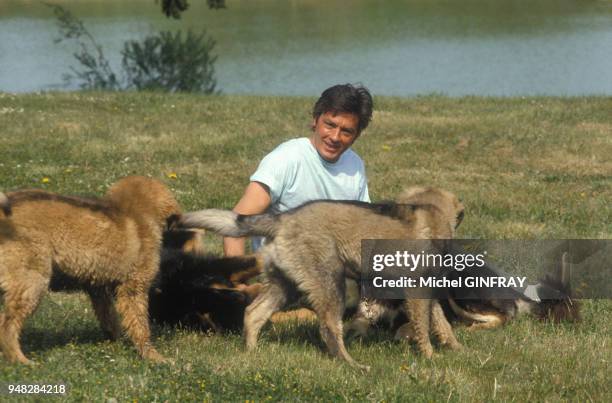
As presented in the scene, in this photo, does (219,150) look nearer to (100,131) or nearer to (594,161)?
(100,131)

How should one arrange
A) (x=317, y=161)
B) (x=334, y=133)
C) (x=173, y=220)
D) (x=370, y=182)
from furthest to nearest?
(x=370, y=182), (x=317, y=161), (x=334, y=133), (x=173, y=220)

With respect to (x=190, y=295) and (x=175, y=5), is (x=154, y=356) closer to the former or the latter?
(x=190, y=295)

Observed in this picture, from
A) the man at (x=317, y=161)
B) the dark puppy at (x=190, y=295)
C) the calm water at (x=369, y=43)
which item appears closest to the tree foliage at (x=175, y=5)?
the calm water at (x=369, y=43)

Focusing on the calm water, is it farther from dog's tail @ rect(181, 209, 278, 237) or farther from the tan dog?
the tan dog

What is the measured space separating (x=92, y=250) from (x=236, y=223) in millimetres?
867

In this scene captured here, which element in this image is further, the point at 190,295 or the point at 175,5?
the point at 175,5

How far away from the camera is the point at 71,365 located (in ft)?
17.4

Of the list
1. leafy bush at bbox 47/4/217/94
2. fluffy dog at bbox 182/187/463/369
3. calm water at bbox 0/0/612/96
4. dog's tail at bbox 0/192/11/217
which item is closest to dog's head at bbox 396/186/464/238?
fluffy dog at bbox 182/187/463/369

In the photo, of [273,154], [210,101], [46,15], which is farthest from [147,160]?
[46,15]

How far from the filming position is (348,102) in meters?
6.68

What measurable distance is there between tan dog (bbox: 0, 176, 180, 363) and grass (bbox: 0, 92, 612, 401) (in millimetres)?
243

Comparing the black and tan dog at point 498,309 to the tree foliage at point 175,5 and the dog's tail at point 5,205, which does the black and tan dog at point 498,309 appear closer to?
the dog's tail at point 5,205

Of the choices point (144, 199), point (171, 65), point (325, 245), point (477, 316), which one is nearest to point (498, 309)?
point (477, 316)

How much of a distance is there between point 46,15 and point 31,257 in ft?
129
